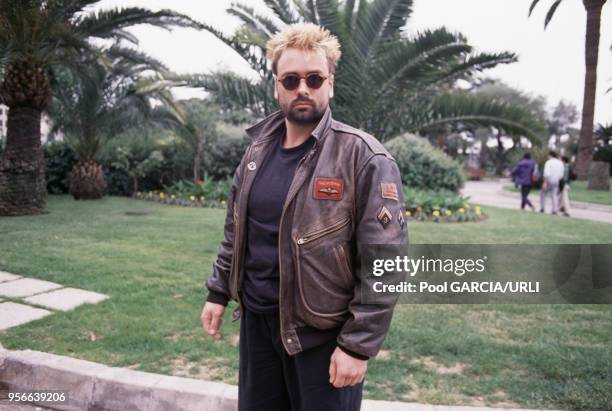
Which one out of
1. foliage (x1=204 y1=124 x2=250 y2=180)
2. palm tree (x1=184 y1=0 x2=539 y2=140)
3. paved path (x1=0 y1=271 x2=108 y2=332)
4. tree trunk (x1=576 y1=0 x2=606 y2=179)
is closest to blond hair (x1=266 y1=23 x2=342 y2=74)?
paved path (x1=0 y1=271 x2=108 y2=332)

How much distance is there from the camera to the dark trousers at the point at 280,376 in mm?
1702

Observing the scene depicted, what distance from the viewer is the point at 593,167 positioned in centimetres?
2020

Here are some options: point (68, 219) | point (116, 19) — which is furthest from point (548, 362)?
point (116, 19)

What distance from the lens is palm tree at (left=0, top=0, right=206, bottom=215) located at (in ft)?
30.4

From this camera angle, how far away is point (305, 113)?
1782mm

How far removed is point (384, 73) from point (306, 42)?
6321mm

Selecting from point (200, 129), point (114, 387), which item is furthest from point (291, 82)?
point (200, 129)

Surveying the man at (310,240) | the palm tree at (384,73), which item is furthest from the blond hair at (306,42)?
the palm tree at (384,73)

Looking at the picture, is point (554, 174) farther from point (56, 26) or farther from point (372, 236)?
point (372, 236)

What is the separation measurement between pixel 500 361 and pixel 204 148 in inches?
546

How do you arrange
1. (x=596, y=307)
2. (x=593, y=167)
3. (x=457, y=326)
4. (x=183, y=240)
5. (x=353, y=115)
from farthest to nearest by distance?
(x=593, y=167) < (x=353, y=115) < (x=183, y=240) < (x=596, y=307) < (x=457, y=326)

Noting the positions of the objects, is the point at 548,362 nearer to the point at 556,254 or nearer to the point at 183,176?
the point at 556,254

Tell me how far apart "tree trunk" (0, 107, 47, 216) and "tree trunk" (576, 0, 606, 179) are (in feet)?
59.8

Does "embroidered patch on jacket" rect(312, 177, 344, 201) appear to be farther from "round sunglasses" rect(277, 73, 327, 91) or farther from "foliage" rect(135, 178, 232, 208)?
"foliage" rect(135, 178, 232, 208)
